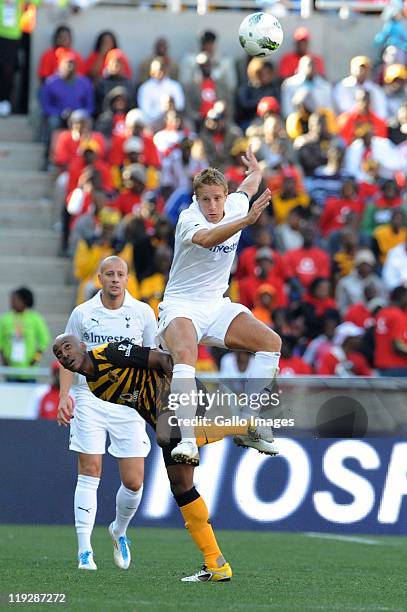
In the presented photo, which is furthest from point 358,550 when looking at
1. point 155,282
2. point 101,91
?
point 101,91

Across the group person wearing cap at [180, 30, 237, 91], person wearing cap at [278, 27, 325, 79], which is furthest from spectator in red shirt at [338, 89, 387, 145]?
person wearing cap at [180, 30, 237, 91]

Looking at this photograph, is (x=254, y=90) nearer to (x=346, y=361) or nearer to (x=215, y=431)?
(x=346, y=361)

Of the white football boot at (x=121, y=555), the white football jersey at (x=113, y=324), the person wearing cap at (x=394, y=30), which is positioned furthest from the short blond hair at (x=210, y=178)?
the person wearing cap at (x=394, y=30)

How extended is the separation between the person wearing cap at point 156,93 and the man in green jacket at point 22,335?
15.6 ft

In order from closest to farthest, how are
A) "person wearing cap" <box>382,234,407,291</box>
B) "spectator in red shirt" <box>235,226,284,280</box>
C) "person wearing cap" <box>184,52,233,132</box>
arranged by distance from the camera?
"spectator in red shirt" <box>235,226,284,280</box> → "person wearing cap" <box>382,234,407,291</box> → "person wearing cap" <box>184,52,233,132</box>

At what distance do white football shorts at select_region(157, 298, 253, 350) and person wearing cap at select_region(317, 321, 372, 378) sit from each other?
7.16 meters

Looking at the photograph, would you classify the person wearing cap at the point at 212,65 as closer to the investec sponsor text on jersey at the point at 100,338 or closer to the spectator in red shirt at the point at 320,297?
the spectator in red shirt at the point at 320,297

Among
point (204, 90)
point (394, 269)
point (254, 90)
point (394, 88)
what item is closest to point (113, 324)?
point (394, 269)

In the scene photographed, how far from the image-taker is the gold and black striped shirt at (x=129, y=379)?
990 cm

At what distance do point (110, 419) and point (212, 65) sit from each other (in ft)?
38.3

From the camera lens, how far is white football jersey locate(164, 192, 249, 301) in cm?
1016

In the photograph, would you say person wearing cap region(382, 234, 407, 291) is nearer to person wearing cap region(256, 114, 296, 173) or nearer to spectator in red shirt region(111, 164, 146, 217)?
person wearing cap region(256, 114, 296, 173)

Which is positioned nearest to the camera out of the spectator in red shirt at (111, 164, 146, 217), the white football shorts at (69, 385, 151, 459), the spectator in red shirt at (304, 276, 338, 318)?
the white football shorts at (69, 385, 151, 459)

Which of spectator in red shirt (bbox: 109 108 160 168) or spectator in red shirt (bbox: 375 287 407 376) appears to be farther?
spectator in red shirt (bbox: 109 108 160 168)
